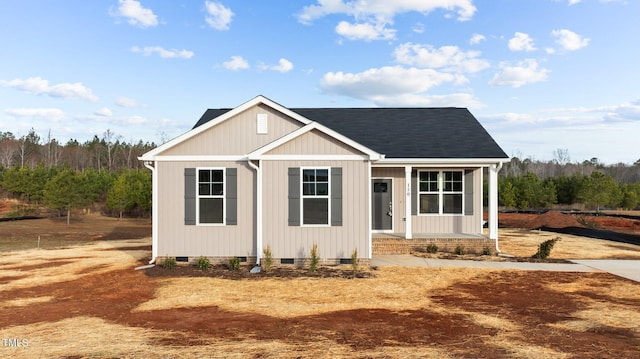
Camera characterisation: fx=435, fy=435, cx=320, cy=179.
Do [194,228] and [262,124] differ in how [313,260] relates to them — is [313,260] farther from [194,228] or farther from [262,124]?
[262,124]

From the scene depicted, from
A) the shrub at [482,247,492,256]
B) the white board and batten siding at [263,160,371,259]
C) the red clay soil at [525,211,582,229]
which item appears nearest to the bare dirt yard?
the white board and batten siding at [263,160,371,259]

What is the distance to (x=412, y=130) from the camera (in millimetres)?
16297

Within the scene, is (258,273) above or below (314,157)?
below

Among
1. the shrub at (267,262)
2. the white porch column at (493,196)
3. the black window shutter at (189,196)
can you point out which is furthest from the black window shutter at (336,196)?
the white porch column at (493,196)

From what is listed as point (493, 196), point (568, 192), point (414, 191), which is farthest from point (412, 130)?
point (568, 192)

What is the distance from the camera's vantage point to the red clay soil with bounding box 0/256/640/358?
20.6 ft

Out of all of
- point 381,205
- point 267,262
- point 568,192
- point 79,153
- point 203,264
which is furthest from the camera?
point 79,153

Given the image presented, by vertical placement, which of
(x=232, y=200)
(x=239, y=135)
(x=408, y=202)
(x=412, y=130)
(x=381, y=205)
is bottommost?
(x=381, y=205)

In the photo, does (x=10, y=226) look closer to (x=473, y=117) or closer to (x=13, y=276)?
(x=13, y=276)

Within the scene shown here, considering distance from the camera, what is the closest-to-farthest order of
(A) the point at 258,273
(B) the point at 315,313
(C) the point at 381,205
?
1. (B) the point at 315,313
2. (A) the point at 258,273
3. (C) the point at 381,205

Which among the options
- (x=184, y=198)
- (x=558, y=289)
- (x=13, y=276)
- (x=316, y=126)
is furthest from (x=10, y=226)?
(x=558, y=289)

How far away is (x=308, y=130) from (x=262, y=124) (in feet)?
5.32

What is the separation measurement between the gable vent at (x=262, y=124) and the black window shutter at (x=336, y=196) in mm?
2469

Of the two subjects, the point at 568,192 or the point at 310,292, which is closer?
the point at 310,292
